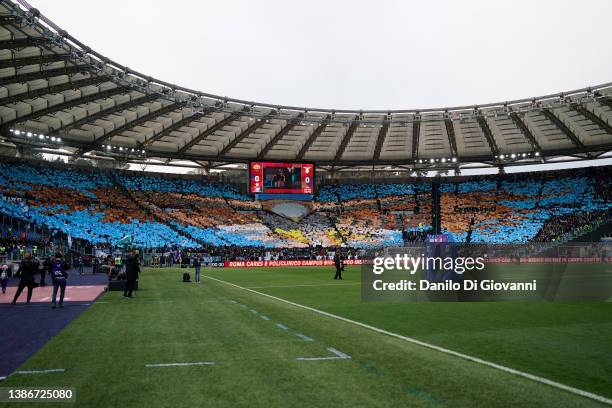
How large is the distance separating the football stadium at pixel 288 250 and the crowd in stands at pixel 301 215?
314 millimetres

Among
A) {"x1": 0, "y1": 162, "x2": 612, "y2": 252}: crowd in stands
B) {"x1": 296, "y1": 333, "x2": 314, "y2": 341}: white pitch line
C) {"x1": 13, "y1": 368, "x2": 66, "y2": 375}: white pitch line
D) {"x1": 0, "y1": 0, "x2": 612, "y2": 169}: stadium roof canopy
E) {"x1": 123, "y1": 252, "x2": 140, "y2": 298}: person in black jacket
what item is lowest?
{"x1": 296, "y1": 333, "x2": 314, "y2": 341}: white pitch line

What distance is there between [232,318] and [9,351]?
5.57 meters

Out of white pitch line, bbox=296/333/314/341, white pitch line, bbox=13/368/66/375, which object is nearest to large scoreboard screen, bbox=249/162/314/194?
white pitch line, bbox=296/333/314/341

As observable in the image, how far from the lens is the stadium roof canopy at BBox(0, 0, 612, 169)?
3509 cm

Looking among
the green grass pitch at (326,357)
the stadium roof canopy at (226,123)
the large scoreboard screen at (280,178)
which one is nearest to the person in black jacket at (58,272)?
the green grass pitch at (326,357)

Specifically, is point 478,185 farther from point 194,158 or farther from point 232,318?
point 232,318

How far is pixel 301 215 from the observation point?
68375 millimetres

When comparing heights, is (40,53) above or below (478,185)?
above

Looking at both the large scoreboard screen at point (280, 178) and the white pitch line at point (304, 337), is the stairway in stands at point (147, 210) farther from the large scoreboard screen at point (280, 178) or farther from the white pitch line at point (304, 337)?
the white pitch line at point (304, 337)

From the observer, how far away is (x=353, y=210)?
225 ft

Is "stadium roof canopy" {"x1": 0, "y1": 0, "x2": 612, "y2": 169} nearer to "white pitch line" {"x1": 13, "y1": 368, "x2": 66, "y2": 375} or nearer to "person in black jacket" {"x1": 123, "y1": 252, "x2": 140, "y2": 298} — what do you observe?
"person in black jacket" {"x1": 123, "y1": 252, "x2": 140, "y2": 298}

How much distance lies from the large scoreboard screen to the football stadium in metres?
0.18

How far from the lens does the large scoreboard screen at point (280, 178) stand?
57.6 meters

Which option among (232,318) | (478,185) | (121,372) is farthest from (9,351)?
(478,185)
